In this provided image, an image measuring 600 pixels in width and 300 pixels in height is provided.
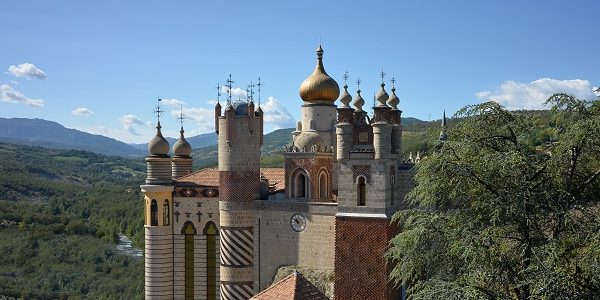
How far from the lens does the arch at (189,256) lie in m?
28.7

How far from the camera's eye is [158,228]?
1117 inches

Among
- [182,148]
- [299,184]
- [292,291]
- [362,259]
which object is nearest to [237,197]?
[299,184]

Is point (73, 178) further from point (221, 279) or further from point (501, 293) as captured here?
point (501, 293)

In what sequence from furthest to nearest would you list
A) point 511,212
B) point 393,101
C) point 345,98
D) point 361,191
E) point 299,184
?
point 345,98 → point 393,101 → point 299,184 → point 361,191 → point 511,212

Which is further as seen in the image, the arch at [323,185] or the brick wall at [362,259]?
the arch at [323,185]

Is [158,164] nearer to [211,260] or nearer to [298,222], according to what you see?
[211,260]

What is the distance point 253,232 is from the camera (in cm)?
2652

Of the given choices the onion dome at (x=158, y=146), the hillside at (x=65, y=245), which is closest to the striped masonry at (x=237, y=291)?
the onion dome at (x=158, y=146)

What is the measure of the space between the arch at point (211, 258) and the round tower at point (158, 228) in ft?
5.65

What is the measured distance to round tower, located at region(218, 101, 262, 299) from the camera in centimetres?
2611

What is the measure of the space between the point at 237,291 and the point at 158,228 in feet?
16.7

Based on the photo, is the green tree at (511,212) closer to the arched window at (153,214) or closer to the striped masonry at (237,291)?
the striped masonry at (237,291)

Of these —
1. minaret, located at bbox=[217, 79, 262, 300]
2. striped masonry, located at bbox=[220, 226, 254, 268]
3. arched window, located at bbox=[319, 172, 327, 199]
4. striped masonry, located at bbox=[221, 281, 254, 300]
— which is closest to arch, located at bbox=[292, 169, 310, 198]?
arched window, located at bbox=[319, 172, 327, 199]

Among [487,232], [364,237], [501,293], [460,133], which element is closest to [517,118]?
[460,133]
